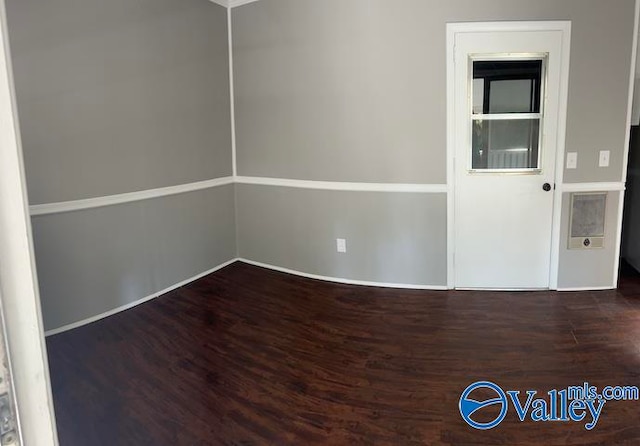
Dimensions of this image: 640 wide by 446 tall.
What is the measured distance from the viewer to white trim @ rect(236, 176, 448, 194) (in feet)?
12.0

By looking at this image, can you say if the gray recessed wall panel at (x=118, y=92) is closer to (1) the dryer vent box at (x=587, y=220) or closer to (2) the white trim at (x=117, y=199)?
(2) the white trim at (x=117, y=199)

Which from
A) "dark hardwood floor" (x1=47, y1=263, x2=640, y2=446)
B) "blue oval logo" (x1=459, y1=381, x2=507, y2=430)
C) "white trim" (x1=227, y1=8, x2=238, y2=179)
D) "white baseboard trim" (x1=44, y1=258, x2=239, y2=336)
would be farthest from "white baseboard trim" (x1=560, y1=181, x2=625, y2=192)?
"white baseboard trim" (x1=44, y1=258, x2=239, y2=336)

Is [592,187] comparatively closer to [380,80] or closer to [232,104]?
[380,80]

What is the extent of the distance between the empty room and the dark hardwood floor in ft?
0.06

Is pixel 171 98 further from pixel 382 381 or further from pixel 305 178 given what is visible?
pixel 382 381

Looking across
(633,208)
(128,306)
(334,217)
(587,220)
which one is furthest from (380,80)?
(633,208)

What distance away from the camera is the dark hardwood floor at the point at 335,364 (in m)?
2.07

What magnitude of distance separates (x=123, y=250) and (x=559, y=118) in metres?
3.63

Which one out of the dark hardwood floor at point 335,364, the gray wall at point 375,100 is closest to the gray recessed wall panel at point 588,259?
the gray wall at point 375,100

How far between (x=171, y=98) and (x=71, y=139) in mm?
1000

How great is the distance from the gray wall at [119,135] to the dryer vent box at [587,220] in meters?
3.25

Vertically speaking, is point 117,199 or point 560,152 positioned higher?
point 560,152

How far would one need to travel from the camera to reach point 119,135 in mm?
3295
